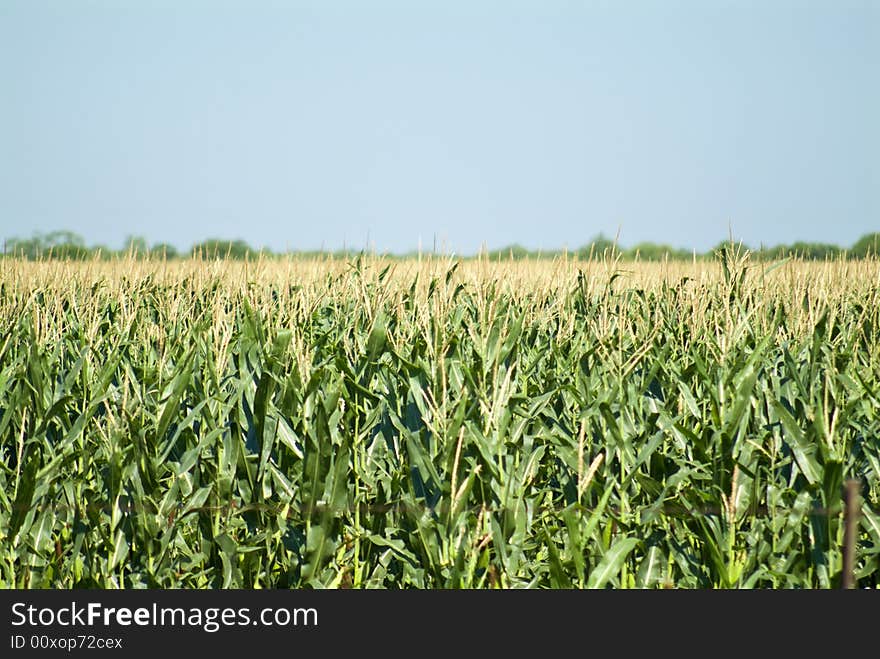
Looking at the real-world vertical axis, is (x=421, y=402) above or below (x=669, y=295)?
below

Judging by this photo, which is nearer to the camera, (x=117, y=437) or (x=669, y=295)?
(x=117, y=437)

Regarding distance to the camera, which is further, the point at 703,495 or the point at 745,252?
the point at 745,252

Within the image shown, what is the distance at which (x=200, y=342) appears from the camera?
520 cm

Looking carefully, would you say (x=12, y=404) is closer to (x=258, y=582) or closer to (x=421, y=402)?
(x=258, y=582)

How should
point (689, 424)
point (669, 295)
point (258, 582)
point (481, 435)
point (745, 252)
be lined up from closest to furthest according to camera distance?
point (481, 435) < point (258, 582) < point (689, 424) < point (745, 252) < point (669, 295)

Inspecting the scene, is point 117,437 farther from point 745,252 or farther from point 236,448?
point 745,252

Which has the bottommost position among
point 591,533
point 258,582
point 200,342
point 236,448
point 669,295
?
point 258,582

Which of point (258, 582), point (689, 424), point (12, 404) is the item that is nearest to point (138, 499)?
point (258, 582)

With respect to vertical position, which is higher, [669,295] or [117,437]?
[669,295]

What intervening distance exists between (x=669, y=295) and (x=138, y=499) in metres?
6.25

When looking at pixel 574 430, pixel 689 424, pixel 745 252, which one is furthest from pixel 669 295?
pixel 574 430

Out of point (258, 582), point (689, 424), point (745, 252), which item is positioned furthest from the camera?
point (745, 252)

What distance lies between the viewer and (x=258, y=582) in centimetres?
422

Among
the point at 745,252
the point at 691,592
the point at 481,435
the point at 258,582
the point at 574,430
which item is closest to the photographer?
the point at 691,592
